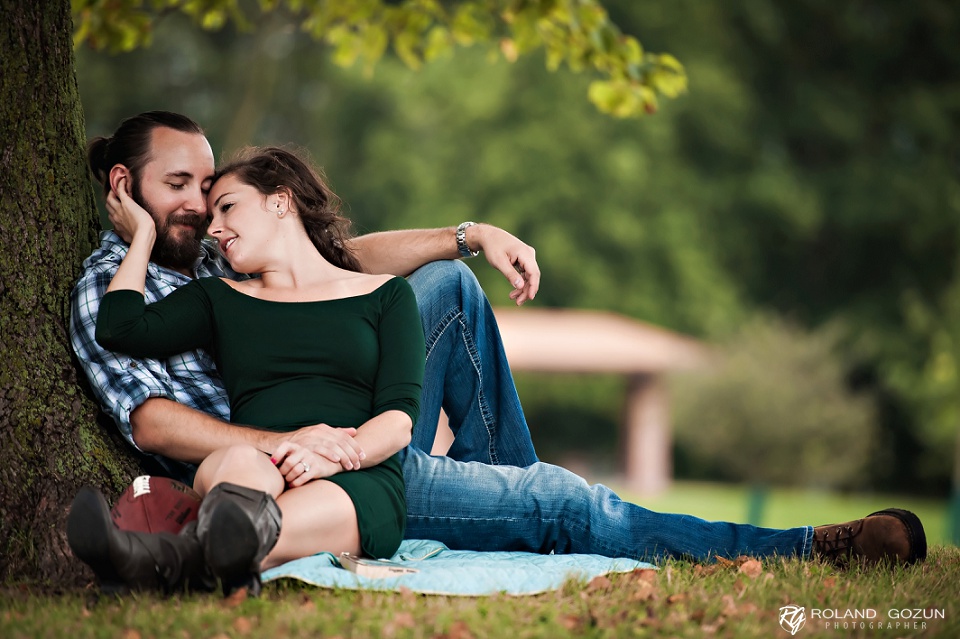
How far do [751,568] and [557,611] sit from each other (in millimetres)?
865

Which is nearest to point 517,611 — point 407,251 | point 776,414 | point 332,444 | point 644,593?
point 644,593

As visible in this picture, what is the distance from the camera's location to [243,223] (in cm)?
358

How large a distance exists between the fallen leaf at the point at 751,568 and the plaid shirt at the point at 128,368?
1.78 m

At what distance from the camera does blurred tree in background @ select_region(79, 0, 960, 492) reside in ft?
78.4

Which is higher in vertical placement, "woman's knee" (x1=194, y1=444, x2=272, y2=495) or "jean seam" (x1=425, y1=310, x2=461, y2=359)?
"jean seam" (x1=425, y1=310, x2=461, y2=359)

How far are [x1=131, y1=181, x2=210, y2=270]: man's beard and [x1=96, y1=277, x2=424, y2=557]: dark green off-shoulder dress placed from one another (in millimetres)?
429

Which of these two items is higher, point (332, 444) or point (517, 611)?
point (332, 444)

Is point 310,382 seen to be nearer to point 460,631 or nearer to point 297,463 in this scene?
point 297,463

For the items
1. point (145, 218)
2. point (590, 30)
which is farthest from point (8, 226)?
point (590, 30)

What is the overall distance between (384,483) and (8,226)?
1.56m

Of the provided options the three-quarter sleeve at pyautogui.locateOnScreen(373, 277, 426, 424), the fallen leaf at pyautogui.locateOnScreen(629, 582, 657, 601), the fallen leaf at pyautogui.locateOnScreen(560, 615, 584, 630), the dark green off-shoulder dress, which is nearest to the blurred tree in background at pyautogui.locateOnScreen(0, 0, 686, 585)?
the dark green off-shoulder dress

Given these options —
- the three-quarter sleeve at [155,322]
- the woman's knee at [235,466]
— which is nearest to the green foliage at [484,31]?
the three-quarter sleeve at [155,322]

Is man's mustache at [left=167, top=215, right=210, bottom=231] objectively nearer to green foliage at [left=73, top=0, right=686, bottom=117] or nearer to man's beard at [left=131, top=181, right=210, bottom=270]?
man's beard at [left=131, top=181, right=210, bottom=270]

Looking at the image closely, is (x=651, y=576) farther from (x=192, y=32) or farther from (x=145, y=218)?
(x=192, y=32)
